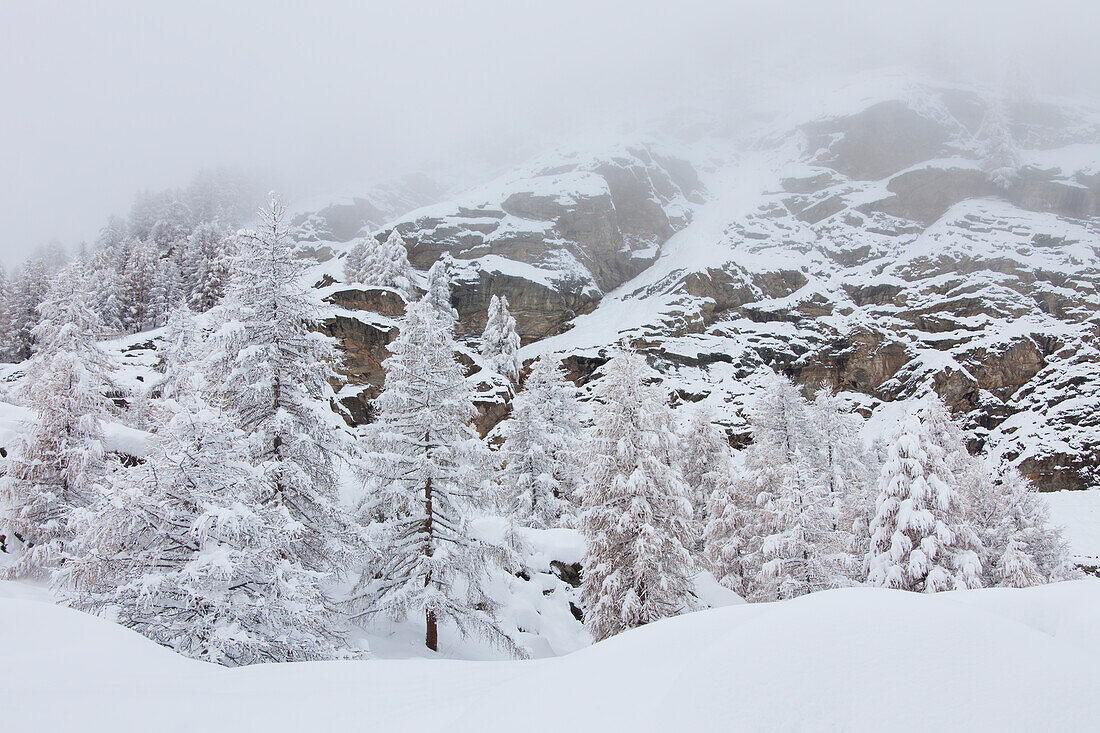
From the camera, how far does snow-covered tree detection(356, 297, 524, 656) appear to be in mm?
13289

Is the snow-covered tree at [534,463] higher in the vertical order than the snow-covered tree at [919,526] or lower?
lower

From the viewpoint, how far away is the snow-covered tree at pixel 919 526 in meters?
14.7

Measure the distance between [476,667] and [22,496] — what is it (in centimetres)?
1744

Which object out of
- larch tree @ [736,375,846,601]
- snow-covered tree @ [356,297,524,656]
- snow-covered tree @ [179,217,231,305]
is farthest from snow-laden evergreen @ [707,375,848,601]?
snow-covered tree @ [179,217,231,305]

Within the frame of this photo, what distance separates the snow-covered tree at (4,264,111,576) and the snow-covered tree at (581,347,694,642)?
14.6 meters

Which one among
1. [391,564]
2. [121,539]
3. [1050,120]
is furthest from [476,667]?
[1050,120]

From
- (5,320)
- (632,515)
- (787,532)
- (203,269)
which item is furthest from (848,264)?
(5,320)

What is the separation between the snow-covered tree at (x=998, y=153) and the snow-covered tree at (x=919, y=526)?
4613 inches

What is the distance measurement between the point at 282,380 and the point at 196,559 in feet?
14.7

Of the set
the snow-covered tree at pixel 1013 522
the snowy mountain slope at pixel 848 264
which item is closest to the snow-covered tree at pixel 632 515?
the snow-covered tree at pixel 1013 522

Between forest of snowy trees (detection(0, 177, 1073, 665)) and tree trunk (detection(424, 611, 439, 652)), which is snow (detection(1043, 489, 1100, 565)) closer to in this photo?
forest of snowy trees (detection(0, 177, 1073, 665))

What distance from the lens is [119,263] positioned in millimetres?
64750

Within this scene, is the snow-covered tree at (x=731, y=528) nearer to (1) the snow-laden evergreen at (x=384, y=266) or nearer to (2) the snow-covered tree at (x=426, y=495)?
(2) the snow-covered tree at (x=426, y=495)

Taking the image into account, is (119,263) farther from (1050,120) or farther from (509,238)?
(1050,120)
